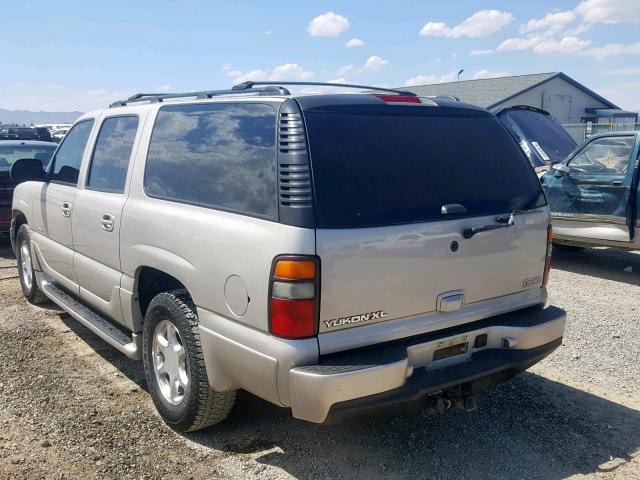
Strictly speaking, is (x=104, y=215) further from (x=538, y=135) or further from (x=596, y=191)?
(x=538, y=135)

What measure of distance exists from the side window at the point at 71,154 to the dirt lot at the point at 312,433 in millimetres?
1484

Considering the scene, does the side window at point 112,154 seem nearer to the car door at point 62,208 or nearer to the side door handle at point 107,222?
the side door handle at point 107,222

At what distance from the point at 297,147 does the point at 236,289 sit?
2.48 feet

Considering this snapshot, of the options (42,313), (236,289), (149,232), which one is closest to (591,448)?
(236,289)

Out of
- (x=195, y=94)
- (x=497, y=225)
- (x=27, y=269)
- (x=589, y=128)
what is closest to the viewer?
(x=497, y=225)

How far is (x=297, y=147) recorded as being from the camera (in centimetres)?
294

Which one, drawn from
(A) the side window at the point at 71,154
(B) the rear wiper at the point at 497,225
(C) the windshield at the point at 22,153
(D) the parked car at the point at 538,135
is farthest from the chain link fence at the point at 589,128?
(B) the rear wiper at the point at 497,225

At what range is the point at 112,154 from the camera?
14.7ft

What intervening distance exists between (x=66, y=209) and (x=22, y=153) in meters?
5.29

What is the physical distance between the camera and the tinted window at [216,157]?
10.1ft

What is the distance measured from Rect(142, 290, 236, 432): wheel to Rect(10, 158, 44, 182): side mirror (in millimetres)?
2551

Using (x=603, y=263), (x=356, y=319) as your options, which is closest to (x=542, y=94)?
(x=603, y=263)

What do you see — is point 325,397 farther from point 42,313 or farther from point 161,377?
point 42,313

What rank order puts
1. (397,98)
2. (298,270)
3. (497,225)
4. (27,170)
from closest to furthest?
(298,270) → (497,225) → (397,98) → (27,170)
